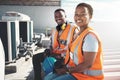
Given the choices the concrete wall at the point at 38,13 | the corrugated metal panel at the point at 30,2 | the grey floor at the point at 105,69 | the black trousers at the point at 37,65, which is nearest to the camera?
the black trousers at the point at 37,65

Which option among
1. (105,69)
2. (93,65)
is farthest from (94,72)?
(105,69)

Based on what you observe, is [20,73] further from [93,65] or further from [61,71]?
[93,65]

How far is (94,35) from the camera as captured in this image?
2510mm

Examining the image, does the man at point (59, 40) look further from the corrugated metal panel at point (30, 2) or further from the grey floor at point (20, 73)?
the corrugated metal panel at point (30, 2)

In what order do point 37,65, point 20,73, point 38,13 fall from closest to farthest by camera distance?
point 37,65 < point 20,73 < point 38,13

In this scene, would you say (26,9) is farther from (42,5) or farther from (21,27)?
(21,27)

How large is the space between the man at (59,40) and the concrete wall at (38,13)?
681 inches

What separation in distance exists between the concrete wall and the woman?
1902 cm

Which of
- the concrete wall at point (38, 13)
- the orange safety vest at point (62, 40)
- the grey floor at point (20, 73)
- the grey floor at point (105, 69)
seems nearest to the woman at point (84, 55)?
the orange safety vest at point (62, 40)

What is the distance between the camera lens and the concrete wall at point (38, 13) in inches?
858

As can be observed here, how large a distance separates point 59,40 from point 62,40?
106 millimetres

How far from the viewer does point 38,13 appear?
22.1 metres

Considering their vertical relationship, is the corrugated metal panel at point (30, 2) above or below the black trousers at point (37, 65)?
above

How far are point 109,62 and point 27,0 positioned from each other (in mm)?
15848
